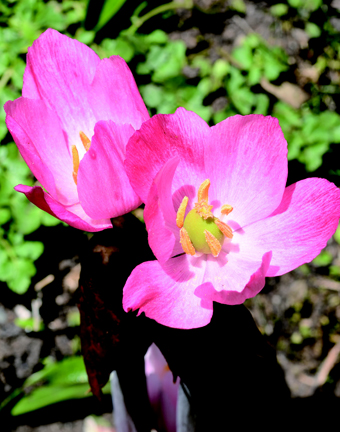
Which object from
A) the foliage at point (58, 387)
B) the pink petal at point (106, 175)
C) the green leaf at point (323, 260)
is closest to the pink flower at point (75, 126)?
the pink petal at point (106, 175)

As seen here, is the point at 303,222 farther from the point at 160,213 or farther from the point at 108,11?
the point at 108,11

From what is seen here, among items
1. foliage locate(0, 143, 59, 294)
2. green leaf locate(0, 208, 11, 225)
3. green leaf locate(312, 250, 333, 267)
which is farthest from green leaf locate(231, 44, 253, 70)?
green leaf locate(0, 208, 11, 225)

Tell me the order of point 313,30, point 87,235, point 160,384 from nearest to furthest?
point 160,384 < point 87,235 < point 313,30

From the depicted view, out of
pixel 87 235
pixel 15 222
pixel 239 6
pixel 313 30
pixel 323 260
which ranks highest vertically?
pixel 239 6

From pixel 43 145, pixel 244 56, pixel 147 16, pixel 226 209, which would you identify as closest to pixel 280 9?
pixel 244 56

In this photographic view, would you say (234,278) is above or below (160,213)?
below

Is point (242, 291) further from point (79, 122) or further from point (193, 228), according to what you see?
point (79, 122)

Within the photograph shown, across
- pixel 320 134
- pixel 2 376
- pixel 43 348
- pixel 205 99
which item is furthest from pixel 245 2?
pixel 2 376

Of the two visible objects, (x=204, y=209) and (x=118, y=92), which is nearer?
(x=118, y=92)
